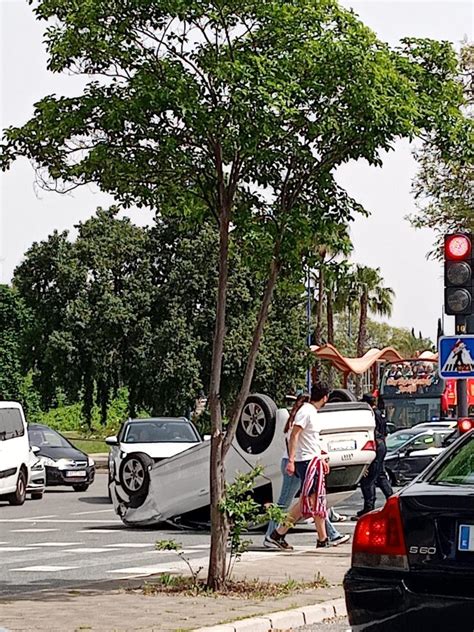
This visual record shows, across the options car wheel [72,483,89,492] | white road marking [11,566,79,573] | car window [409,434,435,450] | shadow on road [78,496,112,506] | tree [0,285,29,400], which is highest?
tree [0,285,29,400]

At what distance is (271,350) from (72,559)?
121ft

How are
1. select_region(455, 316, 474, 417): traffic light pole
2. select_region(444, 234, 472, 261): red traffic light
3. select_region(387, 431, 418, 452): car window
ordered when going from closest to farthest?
select_region(444, 234, 472, 261): red traffic light, select_region(455, 316, 474, 417): traffic light pole, select_region(387, 431, 418, 452): car window

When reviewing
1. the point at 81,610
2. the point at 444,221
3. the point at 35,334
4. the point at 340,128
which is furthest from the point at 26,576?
the point at 35,334

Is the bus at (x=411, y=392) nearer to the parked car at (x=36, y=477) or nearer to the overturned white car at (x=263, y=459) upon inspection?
the parked car at (x=36, y=477)

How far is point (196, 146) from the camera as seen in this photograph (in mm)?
11461

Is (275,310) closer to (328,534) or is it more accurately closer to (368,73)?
(328,534)

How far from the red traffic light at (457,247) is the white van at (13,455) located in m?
14.0

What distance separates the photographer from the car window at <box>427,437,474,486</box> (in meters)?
7.35

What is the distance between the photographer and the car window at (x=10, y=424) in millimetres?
27225

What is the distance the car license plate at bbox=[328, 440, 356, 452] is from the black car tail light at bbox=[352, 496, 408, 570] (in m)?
10.3

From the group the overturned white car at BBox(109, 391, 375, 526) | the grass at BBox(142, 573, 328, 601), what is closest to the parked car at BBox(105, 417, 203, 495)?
the overturned white car at BBox(109, 391, 375, 526)

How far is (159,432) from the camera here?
995 inches

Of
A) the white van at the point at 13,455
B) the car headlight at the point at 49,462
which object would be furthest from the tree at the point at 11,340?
the white van at the point at 13,455

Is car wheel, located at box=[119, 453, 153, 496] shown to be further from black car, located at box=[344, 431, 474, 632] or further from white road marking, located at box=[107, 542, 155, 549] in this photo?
black car, located at box=[344, 431, 474, 632]
